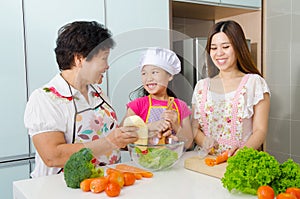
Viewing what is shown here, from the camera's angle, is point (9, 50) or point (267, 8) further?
point (267, 8)

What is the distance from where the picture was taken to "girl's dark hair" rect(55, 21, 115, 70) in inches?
43.0

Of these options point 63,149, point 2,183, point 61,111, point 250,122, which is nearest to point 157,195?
point 63,149

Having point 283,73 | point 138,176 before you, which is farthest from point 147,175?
point 283,73

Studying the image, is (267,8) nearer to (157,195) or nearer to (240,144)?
(240,144)

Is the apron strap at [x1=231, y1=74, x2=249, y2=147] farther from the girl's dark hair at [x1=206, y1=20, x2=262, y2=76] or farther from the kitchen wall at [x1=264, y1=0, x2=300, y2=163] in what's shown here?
the kitchen wall at [x1=264, y1=0, x2=300, y2=163]

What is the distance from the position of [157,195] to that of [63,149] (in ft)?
1.14

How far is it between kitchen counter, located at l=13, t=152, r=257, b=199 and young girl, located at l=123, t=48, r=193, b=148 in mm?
131

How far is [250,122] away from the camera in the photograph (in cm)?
129

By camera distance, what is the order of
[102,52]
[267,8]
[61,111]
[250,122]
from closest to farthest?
1. [102,52]
2. [61,111]
3. [250,122]
4. [267,8]

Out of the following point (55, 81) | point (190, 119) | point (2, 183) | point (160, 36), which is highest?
point (160, 36)

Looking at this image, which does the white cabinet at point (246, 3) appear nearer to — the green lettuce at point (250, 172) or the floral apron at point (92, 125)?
the floral apron at point (92, 125)

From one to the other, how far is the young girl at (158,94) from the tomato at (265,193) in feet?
0.83

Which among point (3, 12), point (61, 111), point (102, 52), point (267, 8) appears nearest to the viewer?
point (102, 52)

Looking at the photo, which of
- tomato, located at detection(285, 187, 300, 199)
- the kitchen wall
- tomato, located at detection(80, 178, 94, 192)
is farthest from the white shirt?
the kitchen wall
